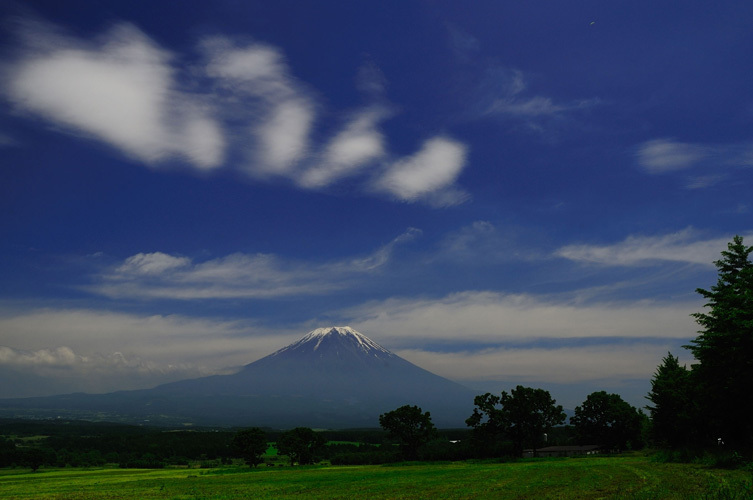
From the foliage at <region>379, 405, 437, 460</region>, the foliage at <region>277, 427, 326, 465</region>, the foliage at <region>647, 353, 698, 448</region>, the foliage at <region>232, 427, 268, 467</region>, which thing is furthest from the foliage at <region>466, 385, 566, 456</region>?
the foliage at <region>232, 427, 268, 467</region>

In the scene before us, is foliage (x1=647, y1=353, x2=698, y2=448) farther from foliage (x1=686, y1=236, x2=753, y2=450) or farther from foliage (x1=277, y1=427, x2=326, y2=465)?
foliage (x1=277, y1=427, x2=326, y2=465)

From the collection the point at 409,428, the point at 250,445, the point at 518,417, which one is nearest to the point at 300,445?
the point at 250,445

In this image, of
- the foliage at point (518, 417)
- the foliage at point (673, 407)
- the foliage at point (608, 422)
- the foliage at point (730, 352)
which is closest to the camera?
the foliage at point (730, 352)

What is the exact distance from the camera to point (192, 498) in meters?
32.6

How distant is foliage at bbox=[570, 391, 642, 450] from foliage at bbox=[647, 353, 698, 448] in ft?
130

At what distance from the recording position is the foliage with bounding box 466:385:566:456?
313 feet

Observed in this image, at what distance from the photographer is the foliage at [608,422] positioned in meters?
113

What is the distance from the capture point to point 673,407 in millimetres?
64688

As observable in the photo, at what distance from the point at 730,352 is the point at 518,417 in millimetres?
64144

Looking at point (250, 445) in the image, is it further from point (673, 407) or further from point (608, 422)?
point (608, 422)

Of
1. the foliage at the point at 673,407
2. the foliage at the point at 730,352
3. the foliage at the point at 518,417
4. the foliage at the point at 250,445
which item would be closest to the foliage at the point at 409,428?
the foliage at the point at 518,417

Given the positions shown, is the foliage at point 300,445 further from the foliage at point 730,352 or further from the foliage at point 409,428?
the foliage at point 730,352

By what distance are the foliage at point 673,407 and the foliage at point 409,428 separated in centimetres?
4192

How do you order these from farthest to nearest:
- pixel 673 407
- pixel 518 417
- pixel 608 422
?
pixel 608 422 < pixel 518 417 < pixel 673 407
